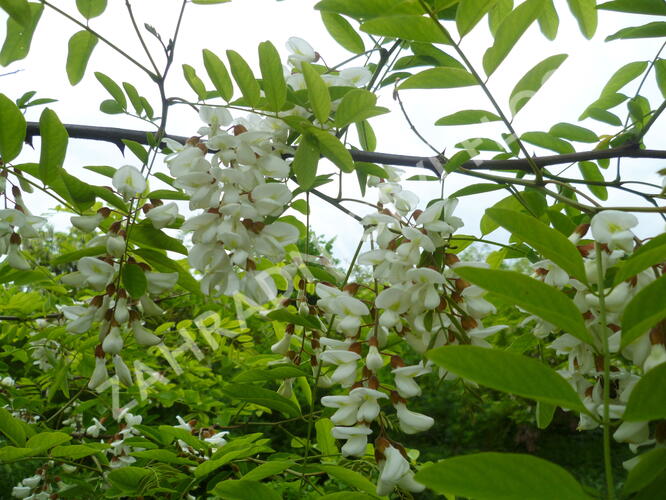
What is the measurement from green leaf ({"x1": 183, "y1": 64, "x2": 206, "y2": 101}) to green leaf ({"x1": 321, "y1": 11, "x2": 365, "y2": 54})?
0.22 meters

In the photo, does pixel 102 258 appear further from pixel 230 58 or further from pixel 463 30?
pixel 463 30

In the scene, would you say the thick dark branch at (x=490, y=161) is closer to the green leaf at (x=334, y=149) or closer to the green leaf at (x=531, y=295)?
the green leaf at (x=334, y=149)

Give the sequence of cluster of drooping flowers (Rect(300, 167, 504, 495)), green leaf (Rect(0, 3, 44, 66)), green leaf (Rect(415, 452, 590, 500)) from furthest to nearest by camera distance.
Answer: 1. green leaf (Rect(0, 3, 44, 66))
2. cluster of drooping flowers (Rect(300, 167, 504, 495))
3. green leaf (Rect(415, 452, 590, 500))

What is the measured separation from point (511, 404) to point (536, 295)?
4.58 meters

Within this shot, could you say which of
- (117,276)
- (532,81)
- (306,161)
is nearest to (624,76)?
(532,81)

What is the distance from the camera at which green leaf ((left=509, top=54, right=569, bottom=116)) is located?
634mm

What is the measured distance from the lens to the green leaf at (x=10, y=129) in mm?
661

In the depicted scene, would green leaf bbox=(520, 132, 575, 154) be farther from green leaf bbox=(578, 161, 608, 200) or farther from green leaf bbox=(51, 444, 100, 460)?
green leaf bbox=(51, 444, 100, 460)

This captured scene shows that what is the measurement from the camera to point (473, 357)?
348mm

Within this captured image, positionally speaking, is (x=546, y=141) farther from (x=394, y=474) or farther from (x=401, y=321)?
(x=394, y=474)

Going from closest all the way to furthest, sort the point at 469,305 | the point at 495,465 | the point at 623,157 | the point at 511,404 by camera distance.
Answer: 1. the point at 495,465
2. the point at 469,305
3. the point at 623,157
4. the point at 511,404

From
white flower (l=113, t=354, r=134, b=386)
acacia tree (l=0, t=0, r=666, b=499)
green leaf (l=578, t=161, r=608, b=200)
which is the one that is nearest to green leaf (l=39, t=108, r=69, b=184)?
acacia tree (l=0, t=0, r=666, b=499)

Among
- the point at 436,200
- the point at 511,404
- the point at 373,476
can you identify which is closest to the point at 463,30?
the point at 436,200

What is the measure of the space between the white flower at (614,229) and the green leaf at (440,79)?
226 mm
